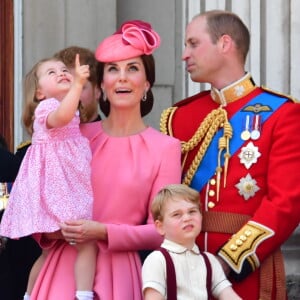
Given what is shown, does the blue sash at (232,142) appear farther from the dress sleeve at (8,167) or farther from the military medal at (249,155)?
the dress sleeve at (8,167)

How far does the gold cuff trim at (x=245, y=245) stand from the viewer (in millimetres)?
5789

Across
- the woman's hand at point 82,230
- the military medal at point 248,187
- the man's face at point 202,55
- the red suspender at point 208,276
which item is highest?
the man's face at point 202,55

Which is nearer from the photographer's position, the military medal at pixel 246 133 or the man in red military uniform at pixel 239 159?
the man in red military uniform at pixel 239 159

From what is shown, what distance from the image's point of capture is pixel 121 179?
5.73 metres

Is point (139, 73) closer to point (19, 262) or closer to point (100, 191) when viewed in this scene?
point (100, 191)

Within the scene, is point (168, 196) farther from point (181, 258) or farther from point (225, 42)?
point (225, 42)

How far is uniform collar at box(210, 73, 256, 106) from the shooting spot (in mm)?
6070

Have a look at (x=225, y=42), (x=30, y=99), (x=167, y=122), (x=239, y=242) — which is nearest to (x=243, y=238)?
(x=239, y=242)

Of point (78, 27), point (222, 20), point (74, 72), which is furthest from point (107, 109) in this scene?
point (78, 27)

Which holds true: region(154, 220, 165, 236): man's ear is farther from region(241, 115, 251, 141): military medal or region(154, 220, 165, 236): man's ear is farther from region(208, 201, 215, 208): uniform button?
region(241, 115, 251, 141): military medal

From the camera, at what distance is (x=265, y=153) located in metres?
5.90

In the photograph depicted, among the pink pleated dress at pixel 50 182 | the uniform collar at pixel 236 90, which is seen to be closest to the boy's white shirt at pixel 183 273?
the pink pleated dress at pixel 50 182

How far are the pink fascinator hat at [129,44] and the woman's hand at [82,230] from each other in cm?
67

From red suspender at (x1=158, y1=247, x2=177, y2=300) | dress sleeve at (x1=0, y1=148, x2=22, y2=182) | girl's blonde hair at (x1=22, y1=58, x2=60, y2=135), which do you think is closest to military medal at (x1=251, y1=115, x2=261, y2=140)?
red suspender at (x1=158, y1=247, x2=177, y2=300)
